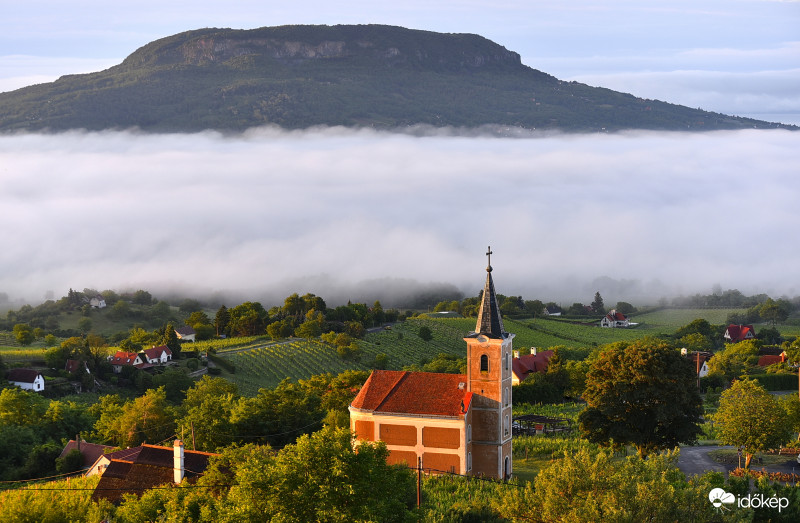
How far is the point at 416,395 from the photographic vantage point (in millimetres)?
55438

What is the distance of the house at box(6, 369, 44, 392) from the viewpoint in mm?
86812

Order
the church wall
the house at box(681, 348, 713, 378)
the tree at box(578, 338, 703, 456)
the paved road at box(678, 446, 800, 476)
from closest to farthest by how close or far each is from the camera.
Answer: the church wall
the tree at box(578, 338, 703, 456)
the paved road at box(678, 446, 800, 476)
the house at box(681, 348, 713, 378)

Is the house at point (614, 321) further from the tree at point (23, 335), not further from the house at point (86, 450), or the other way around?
the house at point (86, 450)

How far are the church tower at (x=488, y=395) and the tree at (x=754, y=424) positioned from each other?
13.2 m

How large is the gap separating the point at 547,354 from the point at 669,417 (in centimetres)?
4263

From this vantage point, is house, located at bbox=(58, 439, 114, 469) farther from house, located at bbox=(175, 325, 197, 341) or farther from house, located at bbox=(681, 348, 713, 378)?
house, located at bbox=(175, 325, 197, 341)

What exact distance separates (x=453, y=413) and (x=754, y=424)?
17.3m

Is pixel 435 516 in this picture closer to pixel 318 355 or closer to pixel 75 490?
pixel 75 490

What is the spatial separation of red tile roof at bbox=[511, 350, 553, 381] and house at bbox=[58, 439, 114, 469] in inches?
1521

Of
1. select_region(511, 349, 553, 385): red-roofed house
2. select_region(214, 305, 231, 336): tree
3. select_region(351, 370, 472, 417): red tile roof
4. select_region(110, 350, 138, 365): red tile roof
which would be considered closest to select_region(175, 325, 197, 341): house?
select_region(214, 305, 231, 336): tree

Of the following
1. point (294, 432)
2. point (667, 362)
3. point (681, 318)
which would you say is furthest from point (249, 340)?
point (681, 318)

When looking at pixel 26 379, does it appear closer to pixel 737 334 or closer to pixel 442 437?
pixel 442 437

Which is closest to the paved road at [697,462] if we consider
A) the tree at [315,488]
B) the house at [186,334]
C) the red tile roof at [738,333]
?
the tree at [315,488]

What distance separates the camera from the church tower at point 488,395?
55.3 metres
